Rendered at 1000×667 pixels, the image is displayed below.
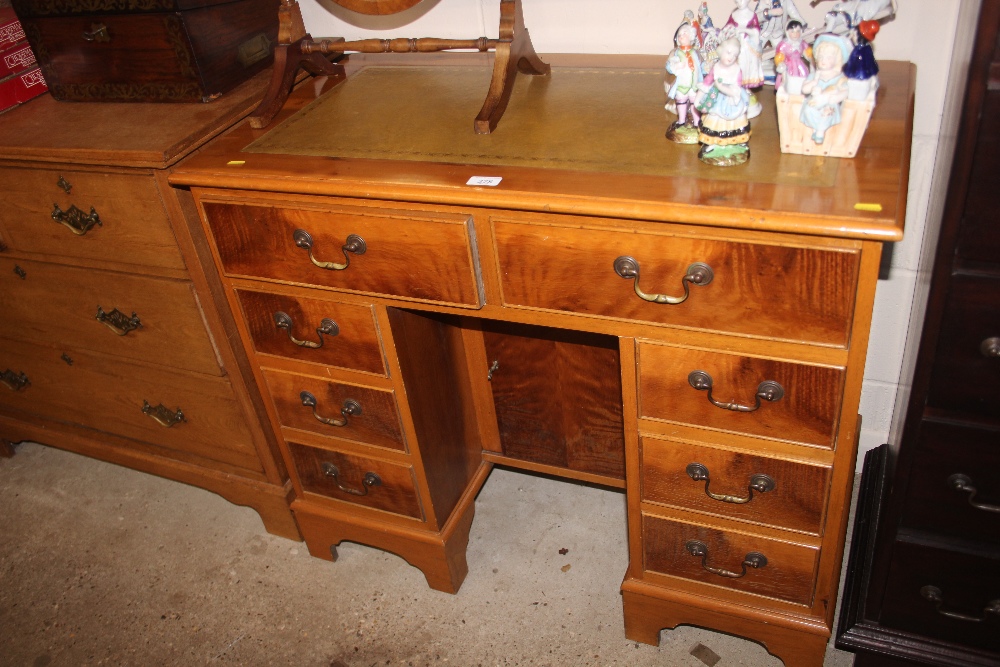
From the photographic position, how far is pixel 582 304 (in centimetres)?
129

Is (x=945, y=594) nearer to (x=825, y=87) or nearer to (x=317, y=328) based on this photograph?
(x=825, y=87)

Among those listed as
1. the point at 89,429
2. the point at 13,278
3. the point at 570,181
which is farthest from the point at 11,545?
the point at 570,181

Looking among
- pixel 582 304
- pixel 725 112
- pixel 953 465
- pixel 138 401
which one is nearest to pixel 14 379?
pixel 138 401

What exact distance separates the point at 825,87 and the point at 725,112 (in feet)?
0.43

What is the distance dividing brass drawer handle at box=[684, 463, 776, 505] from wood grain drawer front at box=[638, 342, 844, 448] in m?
0.09

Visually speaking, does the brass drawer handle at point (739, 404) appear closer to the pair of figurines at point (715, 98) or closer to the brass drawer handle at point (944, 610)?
the pair of figurines at point (715, 98)

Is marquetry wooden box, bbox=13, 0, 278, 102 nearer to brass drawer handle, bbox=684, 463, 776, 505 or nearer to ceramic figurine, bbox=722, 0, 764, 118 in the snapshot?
ceramic figurine, bbox=722, 0, 764, 118

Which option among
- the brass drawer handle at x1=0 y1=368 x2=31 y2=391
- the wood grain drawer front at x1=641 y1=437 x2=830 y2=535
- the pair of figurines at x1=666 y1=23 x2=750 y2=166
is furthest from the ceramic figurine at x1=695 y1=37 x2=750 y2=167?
the brass drawer handle at x1=0 y1=368 x2=31 y2=391

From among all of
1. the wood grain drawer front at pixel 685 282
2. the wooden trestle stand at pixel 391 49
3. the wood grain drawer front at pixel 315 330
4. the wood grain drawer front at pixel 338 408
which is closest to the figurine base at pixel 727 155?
the wood grain drawer front at pixel 685 282

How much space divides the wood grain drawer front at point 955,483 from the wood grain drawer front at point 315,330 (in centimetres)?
93

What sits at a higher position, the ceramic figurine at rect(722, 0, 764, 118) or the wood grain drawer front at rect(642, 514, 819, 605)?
the ceramic figurine at rect(722, 0, 764, 118)

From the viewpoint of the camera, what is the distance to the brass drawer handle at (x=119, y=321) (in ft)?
5.95

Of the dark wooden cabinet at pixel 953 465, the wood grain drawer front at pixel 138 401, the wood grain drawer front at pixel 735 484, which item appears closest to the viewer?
the dark wooden cabinet at pixel 953 465

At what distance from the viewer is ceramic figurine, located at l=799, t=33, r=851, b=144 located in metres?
1.07
